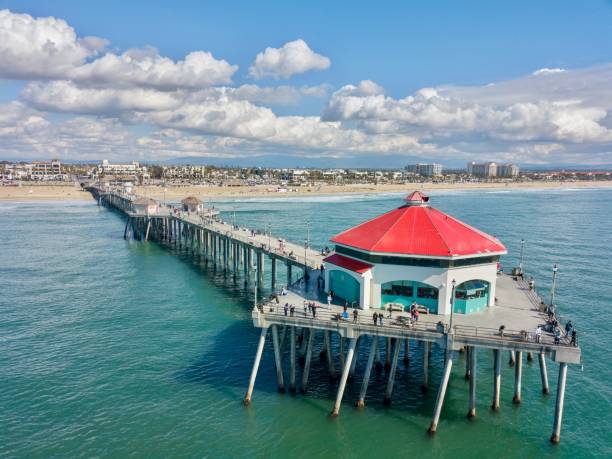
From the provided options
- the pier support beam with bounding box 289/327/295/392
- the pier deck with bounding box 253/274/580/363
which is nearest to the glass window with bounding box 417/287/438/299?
the pier deck with bounding box 253/274/580/363

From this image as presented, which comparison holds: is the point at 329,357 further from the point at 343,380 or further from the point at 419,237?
the point at 419,237

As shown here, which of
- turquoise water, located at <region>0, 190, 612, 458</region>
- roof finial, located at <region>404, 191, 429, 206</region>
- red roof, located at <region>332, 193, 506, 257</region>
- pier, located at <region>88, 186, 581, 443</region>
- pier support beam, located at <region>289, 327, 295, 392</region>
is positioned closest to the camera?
pier, located at <region>88, 186, 581, 443</region>

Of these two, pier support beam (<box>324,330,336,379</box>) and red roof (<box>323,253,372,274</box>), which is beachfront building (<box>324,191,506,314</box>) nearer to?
red roof (<box>323,253,372,274</box>)

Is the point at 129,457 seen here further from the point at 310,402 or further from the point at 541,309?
the point at 541,309

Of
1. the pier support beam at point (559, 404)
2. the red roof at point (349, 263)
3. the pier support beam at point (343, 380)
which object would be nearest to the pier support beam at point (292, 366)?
the pier support beam at point (343, 380)

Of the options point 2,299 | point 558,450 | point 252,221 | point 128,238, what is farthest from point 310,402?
point 252,221

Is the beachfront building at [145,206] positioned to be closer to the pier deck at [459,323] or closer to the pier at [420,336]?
the pier at [420,336]
